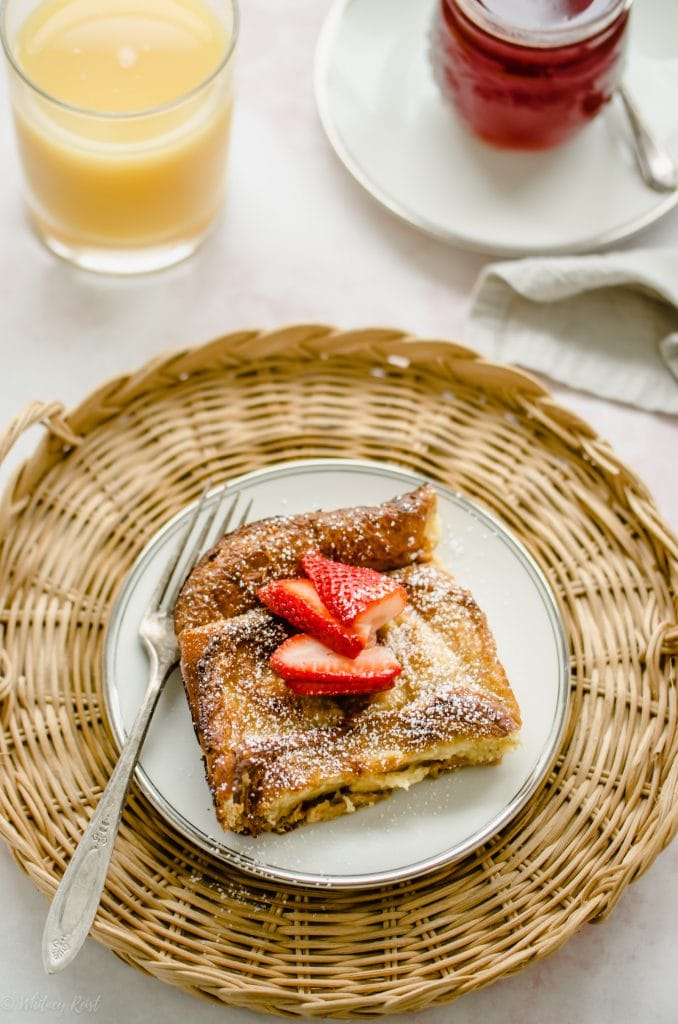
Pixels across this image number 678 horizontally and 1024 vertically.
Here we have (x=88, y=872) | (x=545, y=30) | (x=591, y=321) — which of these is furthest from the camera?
(x=591, y=321)

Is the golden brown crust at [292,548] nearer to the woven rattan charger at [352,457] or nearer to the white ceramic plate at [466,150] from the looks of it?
the woven rattan charger at [352,457]

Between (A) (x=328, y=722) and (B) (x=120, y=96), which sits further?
(B) (x=120, y=96)

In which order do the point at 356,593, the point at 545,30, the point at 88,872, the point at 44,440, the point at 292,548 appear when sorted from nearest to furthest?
the point at 88,872
the point at 356,593
the point at 292,548
the point at 44,440
the point at 545,30

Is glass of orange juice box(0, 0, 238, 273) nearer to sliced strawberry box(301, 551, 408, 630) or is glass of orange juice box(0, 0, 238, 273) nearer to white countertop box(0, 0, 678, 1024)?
white countertop box(0, 0, 678, 1024)

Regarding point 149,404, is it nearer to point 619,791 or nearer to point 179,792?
point 179,792

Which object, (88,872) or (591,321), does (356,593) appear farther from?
(591,321)

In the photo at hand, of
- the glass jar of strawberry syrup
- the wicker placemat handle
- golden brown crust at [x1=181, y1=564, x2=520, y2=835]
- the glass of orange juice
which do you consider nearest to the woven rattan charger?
the wicker placemat handle

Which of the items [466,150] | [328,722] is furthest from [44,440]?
[466,150]
